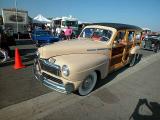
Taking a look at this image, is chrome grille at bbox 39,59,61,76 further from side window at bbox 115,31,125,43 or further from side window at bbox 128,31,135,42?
side window at bbox 128,31,135,42

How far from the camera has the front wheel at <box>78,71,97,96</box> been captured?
466 centimetres

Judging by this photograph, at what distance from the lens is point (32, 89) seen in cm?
491

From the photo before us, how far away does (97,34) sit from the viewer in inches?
242

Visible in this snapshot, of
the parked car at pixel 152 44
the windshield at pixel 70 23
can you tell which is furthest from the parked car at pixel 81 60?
the windshield at pixel 70 23

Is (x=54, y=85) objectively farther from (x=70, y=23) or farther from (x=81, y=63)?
(x=70, y=23)

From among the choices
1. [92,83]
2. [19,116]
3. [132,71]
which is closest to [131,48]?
[132,71]

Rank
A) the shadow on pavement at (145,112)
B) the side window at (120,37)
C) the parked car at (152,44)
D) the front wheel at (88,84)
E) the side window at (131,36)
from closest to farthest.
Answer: the shadow on pavement at (145,112) < the front wheel at (88,84) < the side window at (120,37) < the side window at (131,36) < the parked car at (152,44)

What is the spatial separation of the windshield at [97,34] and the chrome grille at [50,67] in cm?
229

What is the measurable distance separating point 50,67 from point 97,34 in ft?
8.41

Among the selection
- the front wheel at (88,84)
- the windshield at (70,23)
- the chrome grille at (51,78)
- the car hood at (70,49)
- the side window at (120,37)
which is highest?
the windshield at (70,23)

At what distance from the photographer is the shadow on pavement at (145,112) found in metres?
3.98

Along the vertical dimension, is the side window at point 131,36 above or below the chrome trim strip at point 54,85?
above

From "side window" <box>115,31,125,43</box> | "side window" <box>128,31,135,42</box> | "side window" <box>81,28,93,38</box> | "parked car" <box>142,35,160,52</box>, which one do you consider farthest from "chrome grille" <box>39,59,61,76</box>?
"parked car" <box>142,35,160,52</box>

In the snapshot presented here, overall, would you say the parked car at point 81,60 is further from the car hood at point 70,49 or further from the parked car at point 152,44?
the parked car at point 152,44
